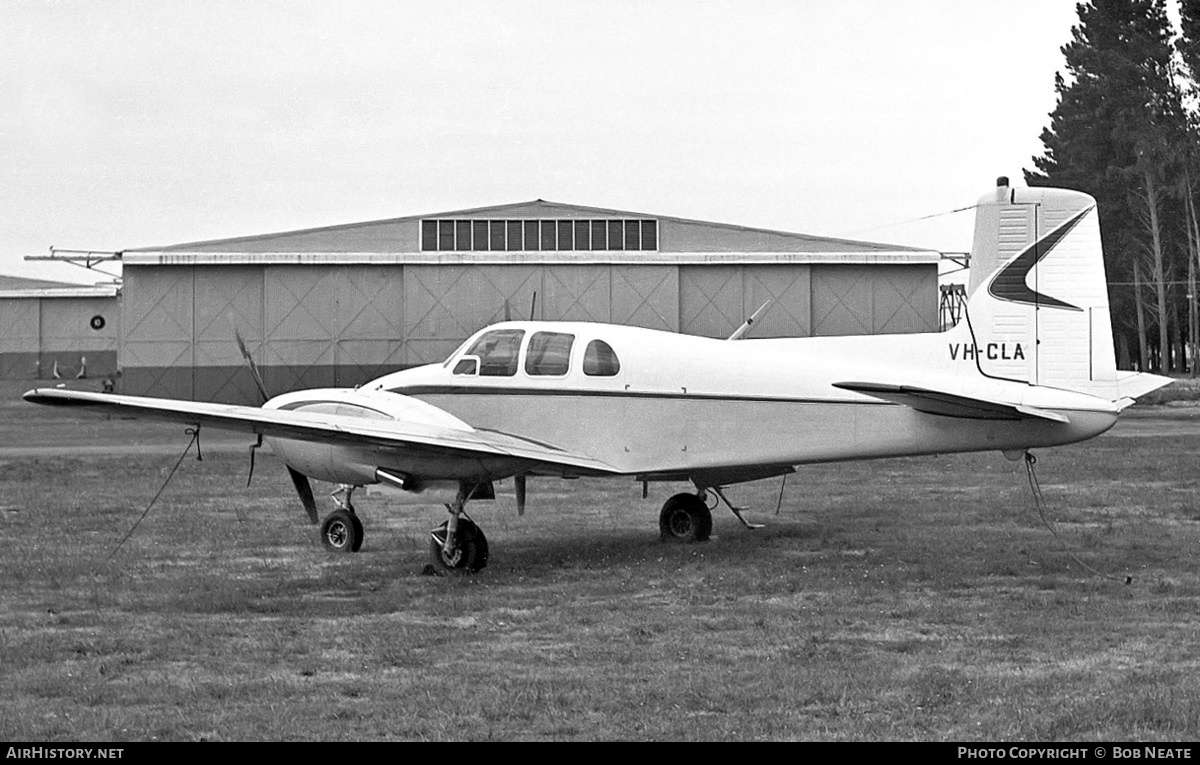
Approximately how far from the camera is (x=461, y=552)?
11.9 meters

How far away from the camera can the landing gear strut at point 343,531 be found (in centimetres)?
1323

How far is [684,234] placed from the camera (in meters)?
46.5

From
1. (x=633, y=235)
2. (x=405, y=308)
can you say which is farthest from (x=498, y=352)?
(x=633, y=235)

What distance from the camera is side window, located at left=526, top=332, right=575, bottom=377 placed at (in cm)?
1277

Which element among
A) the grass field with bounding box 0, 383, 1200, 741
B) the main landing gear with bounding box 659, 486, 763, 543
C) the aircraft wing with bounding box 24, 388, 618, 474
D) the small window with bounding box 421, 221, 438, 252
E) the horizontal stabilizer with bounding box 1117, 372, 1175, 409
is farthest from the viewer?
the small window with bounding box 421, 221, 438, 252

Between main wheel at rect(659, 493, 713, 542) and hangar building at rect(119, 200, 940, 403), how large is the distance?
28.8 meters

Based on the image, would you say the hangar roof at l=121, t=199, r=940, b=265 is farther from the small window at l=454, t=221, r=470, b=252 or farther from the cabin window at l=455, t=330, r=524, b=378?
the cabin window at l=455, t=330, r=524, b=378

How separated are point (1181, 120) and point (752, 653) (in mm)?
61897

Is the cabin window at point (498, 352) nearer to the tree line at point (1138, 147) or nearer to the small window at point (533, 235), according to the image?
the small window at point (533, 235)

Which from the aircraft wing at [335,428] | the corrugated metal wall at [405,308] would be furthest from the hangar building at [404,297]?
the aircraft wing at [335,428]

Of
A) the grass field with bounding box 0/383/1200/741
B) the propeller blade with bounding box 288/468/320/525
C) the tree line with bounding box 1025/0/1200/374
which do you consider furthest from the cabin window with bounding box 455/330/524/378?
the tree line with bounding box 1025/0/1200/374

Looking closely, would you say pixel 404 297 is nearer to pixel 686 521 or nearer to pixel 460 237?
→ pixel 460 237

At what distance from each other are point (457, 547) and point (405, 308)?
32.0m

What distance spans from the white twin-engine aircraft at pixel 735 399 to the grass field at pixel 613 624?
973 millimetres
